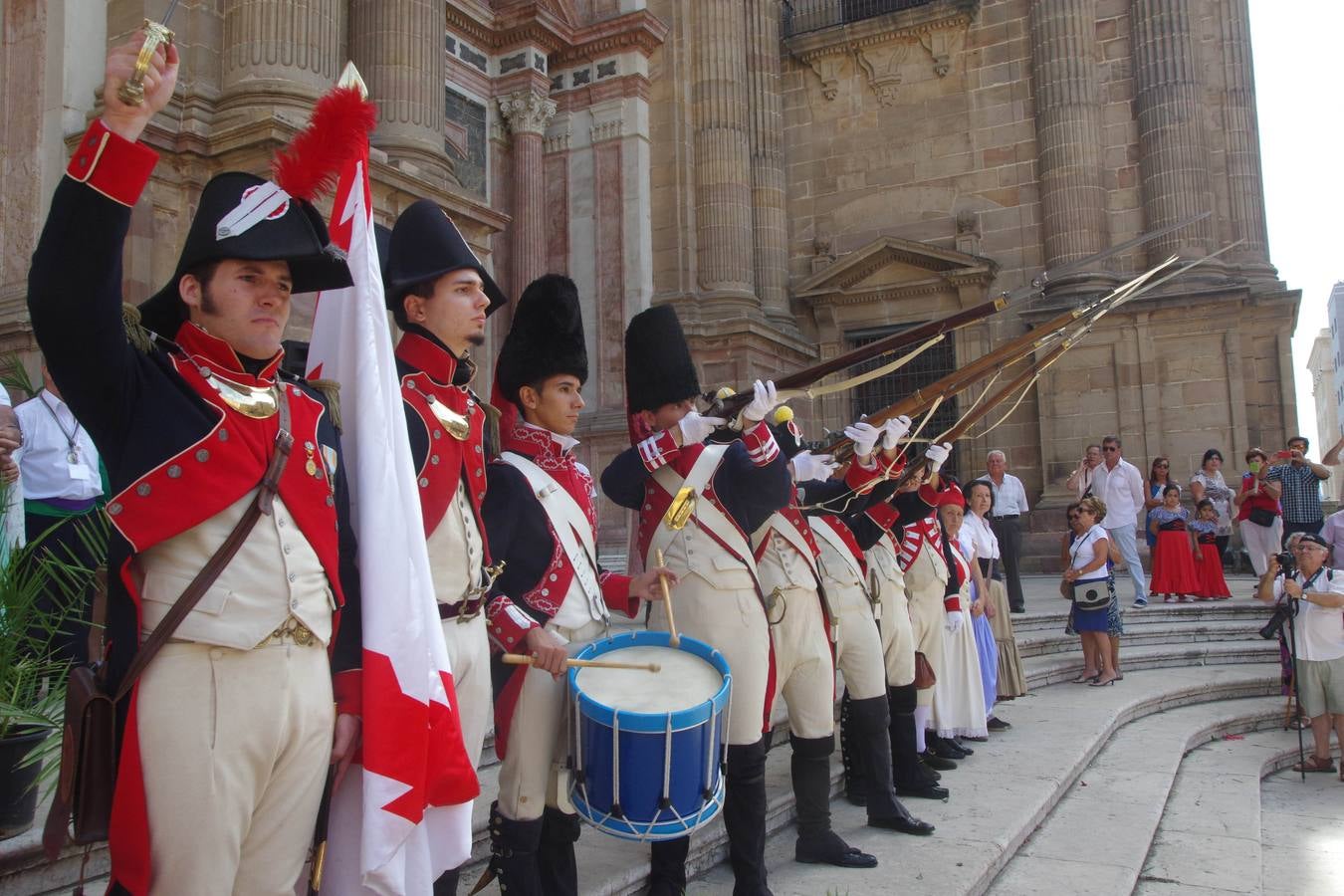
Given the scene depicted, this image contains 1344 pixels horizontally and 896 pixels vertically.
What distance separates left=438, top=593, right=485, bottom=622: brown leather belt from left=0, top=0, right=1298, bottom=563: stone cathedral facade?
11769 millimetres

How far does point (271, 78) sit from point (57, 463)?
13.7 ft

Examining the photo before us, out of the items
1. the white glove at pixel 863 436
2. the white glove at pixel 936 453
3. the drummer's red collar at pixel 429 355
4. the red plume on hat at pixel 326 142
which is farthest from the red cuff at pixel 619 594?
the white glove at pixel 936 453

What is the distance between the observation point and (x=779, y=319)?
18.0m

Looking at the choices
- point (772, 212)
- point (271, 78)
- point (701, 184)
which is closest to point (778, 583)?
point (271, 78)

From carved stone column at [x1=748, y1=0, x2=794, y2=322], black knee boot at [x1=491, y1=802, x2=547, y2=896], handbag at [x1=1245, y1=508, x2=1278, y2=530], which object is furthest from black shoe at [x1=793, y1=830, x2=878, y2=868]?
carved stone column at [x1=748, y1=0, x2=794, y2=322]

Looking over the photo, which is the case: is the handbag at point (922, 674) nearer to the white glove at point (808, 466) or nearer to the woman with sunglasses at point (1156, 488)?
the white glove at point (808, 466)

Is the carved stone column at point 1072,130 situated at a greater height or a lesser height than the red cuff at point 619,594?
greater

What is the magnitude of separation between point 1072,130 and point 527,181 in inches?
343

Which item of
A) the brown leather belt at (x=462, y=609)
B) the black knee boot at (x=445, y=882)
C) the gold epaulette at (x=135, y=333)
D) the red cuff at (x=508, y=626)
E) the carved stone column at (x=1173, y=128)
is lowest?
the black knee boot at (x=445, y=882)

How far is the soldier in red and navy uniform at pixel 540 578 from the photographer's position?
3.17m

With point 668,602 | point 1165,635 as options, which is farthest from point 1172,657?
point 668,602

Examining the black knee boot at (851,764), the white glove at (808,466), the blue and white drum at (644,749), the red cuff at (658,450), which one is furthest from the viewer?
the black knee boot at (851,764)

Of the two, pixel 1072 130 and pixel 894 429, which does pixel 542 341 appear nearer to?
pixel 894 429

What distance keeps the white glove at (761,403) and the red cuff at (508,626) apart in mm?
1119
